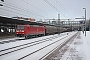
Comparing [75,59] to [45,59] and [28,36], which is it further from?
[28,36]

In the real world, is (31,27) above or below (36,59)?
above

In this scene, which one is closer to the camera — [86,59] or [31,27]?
[86,59]

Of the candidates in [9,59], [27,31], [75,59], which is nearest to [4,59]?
[9,59]

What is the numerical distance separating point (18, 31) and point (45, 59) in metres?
22.5

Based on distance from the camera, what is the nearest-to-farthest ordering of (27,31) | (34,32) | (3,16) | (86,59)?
(86,59) < (3,16) < (27,31) < (34,32)

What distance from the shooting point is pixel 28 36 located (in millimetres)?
33062

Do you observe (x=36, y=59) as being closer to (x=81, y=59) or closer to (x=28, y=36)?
(x=81, y=59)

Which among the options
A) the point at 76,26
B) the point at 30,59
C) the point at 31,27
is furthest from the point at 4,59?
the point at 76,26

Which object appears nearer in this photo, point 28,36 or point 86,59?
point 86,59

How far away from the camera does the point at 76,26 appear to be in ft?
460

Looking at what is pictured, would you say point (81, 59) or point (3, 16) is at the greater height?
point (3, 16)

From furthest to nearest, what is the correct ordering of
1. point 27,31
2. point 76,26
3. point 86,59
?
A: point 76,26
point 27,31
point 86,59

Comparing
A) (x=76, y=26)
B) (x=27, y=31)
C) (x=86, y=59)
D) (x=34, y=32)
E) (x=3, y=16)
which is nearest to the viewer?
(x=86, y=59)

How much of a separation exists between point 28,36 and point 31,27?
230 centimetres
